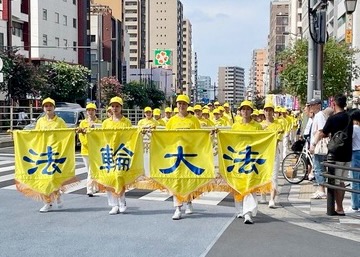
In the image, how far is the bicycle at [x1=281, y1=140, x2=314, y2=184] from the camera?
12984mm

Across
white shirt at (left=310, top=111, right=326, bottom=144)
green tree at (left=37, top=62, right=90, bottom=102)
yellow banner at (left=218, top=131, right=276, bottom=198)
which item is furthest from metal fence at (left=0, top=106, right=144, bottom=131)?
yellow banner at (left=218, top=131, right=276, bottom=198)

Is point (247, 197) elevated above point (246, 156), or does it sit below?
below

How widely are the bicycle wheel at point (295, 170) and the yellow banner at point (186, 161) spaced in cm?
467

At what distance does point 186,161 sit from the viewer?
877 centimetres

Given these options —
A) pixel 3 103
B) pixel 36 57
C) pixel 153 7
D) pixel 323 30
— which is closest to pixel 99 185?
pixel 323 30

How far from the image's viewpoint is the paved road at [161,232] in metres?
6.64

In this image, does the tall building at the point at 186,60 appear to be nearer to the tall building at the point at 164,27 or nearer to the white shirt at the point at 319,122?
the tall building at the point at 164,27

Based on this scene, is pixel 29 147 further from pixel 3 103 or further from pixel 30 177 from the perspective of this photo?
pixel 3 103

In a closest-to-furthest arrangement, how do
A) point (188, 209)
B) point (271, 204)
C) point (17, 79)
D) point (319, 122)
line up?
point (188, 209), point (271, 204), point (319, 122), point (17, 79)

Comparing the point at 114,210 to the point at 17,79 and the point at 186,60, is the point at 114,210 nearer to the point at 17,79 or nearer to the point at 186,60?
the point at 17,79

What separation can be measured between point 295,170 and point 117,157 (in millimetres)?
5449

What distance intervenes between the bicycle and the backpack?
3.99 meters

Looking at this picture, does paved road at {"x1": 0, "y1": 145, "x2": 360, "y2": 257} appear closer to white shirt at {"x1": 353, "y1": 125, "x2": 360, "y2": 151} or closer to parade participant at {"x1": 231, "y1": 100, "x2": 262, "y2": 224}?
parade participant at {"x1": 231, "y1": 100, "x2": 262, "y2": 224}

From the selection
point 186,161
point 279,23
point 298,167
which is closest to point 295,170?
point 298,167
